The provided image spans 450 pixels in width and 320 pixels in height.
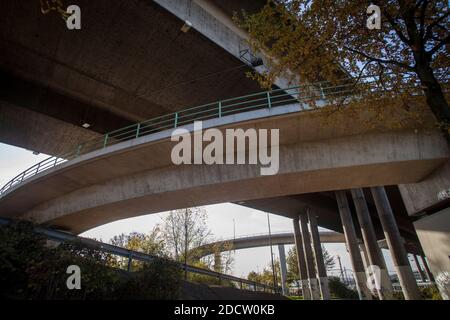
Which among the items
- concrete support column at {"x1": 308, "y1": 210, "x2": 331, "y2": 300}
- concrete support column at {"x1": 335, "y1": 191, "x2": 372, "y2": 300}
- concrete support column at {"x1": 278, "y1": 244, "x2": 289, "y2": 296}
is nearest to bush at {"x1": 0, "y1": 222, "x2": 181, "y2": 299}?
concrete support column at {"x1": 335, "y1": 191, "x2": 372, "y2": 300}

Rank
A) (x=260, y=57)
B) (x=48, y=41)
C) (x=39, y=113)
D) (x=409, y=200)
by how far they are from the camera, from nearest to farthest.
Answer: (x=409, y=200)
(x=48, y=41)
(x=260, y=57)
(x=39, y=113)

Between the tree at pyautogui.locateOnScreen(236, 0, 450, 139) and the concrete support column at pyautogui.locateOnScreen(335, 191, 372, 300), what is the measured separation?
1828 centimetres

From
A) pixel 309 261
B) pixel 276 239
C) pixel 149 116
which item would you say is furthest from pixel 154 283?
pixel 276 239

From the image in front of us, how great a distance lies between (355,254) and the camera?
24.3 m

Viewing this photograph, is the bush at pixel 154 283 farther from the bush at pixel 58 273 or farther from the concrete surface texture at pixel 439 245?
the concrete surface texture at pixel 439 245

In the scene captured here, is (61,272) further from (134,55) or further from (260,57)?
(260,57)

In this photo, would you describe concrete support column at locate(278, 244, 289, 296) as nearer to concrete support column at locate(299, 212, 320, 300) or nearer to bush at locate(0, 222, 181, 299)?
concrete support column at locate(299, 212, 320, 300)

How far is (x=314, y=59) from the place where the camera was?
338 inches

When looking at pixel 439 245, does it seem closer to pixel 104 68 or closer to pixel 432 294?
pixel 432 294

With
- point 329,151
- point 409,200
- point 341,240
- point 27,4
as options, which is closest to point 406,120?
point 329,151

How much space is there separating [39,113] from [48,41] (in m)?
6.06

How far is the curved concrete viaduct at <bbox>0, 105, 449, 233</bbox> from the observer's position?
1069 cm

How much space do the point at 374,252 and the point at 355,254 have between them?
5.87ft

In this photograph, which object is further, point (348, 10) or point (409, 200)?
point (409, 200)
